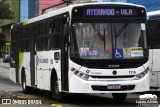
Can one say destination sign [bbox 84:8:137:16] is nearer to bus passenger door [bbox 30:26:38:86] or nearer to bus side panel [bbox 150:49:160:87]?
bus side panel [bbox 150:49:160:87]

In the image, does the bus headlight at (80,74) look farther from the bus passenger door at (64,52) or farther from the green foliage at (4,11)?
the green foliage at (4,11)

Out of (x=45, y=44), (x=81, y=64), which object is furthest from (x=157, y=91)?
(x=81, y=64)

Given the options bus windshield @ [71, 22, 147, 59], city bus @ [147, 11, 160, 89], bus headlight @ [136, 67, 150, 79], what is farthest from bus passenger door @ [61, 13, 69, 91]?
city bus @ [147, 11, 160, 89]

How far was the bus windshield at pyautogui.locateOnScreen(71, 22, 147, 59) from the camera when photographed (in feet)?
49.6

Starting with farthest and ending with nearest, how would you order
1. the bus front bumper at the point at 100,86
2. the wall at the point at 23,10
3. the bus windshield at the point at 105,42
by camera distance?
the wall at the point at 23,10, the bus windshield at the point at 105,42, the bus front bumper at the point at 100,86

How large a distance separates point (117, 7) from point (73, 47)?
1.95 meters

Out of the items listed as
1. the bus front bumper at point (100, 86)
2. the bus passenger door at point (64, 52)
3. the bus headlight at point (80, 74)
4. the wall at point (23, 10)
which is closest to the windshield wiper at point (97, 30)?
the bus passenger door at point (64, 52)

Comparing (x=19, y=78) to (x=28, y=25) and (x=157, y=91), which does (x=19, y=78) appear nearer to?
(x=28, y=25)

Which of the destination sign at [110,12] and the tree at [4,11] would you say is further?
the tree at [4,11]

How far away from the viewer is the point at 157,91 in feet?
72.1

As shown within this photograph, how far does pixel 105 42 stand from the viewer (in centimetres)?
1519

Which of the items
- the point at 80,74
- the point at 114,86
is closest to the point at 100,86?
the point at 114,86

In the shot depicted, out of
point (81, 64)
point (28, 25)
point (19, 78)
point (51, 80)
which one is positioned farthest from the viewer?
point (19, 78)

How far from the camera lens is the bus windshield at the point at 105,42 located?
49.6 feet
